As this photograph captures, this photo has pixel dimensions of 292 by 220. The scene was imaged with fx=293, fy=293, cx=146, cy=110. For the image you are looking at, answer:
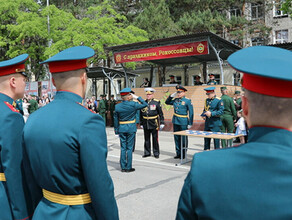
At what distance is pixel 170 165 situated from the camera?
315 inches

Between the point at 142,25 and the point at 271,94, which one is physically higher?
the point at 142,25

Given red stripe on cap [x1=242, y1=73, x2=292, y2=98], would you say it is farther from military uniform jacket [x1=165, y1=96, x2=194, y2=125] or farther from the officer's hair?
military uniform jacket [x1=165, y1=96, x2=194, y2=125]

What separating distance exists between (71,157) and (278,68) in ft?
4.26

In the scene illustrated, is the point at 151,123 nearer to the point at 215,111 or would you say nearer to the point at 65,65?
the point at 215,111

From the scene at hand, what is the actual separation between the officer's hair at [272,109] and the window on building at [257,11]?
104 feet

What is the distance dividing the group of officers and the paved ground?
2.76m

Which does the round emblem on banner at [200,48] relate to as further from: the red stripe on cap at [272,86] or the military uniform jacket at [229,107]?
the red stripe on cap at [272,86]

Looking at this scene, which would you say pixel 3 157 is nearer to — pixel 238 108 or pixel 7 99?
pixel 7 99

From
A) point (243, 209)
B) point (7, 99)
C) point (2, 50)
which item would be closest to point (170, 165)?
point (7, 99)

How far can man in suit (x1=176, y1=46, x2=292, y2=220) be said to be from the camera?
1.15 meters

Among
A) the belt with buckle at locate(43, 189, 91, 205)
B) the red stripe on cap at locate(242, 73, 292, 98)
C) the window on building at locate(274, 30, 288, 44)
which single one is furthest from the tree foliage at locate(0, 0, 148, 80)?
the red stripe on cap at locate(242, 73, 292, 98)

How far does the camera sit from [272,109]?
1.22m

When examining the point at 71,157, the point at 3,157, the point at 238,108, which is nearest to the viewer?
the point at 71,157

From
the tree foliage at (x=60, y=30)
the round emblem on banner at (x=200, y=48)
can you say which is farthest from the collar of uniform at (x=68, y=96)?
the tree foliage at (x=60, y=30)
